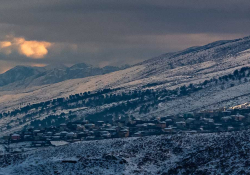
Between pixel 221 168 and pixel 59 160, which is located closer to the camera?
pixel 221 168

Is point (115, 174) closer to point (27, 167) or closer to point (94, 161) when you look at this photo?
point (94, 161)

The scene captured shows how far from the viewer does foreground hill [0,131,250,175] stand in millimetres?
92250

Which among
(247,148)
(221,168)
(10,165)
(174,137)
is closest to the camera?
(221,168)

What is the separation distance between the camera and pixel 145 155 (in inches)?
4070

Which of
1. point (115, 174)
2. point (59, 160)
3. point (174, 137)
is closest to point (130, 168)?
point (115, 174)

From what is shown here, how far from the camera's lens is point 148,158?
10119 centimetres

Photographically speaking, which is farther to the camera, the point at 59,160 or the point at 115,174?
the point at 59,160

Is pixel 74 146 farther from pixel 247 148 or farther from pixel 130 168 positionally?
pixel 247 148

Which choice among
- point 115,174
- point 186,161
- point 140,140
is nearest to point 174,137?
point 140,140

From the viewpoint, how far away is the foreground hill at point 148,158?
92250 millimetres

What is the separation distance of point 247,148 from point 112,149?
24.9 metres

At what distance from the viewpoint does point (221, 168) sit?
88.6 meters

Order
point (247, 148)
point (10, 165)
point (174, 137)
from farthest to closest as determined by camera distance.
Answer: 1. point (174, 137)
2. point (10, 165)
3. point (247, 148)

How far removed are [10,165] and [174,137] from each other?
2980cm
